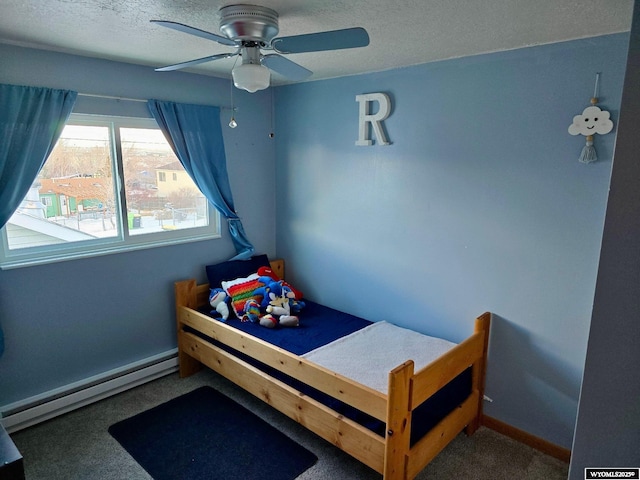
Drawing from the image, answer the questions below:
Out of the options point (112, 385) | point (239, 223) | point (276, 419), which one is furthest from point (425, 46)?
point (112, 385)

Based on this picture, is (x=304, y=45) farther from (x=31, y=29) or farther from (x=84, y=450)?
(x=84, y=450)

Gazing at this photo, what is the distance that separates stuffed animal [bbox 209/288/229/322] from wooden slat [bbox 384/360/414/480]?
1561mm

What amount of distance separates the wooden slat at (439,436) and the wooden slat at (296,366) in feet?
0.96

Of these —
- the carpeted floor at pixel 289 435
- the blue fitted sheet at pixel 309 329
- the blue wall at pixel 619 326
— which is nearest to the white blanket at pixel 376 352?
the blue fitted sheet at pixel 309 329

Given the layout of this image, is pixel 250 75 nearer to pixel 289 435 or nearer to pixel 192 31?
pixel 192 31

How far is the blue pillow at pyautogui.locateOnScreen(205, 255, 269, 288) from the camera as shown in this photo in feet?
11.0

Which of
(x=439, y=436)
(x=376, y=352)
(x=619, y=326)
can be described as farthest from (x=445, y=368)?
(x=619, y=326)

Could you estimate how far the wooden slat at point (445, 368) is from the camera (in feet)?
6.48

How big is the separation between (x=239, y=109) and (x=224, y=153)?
1.33 ft

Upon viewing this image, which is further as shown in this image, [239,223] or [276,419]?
[239,223]

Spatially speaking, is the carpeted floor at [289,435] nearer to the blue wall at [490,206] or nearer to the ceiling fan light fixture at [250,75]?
the blue wall at [490,206]

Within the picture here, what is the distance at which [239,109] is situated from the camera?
3.46 metres

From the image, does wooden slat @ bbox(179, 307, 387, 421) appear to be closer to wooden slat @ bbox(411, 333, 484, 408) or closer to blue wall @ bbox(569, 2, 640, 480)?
wooden slat @ bbox(411, 333, 484, 408)

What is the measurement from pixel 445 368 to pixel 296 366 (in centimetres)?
80
